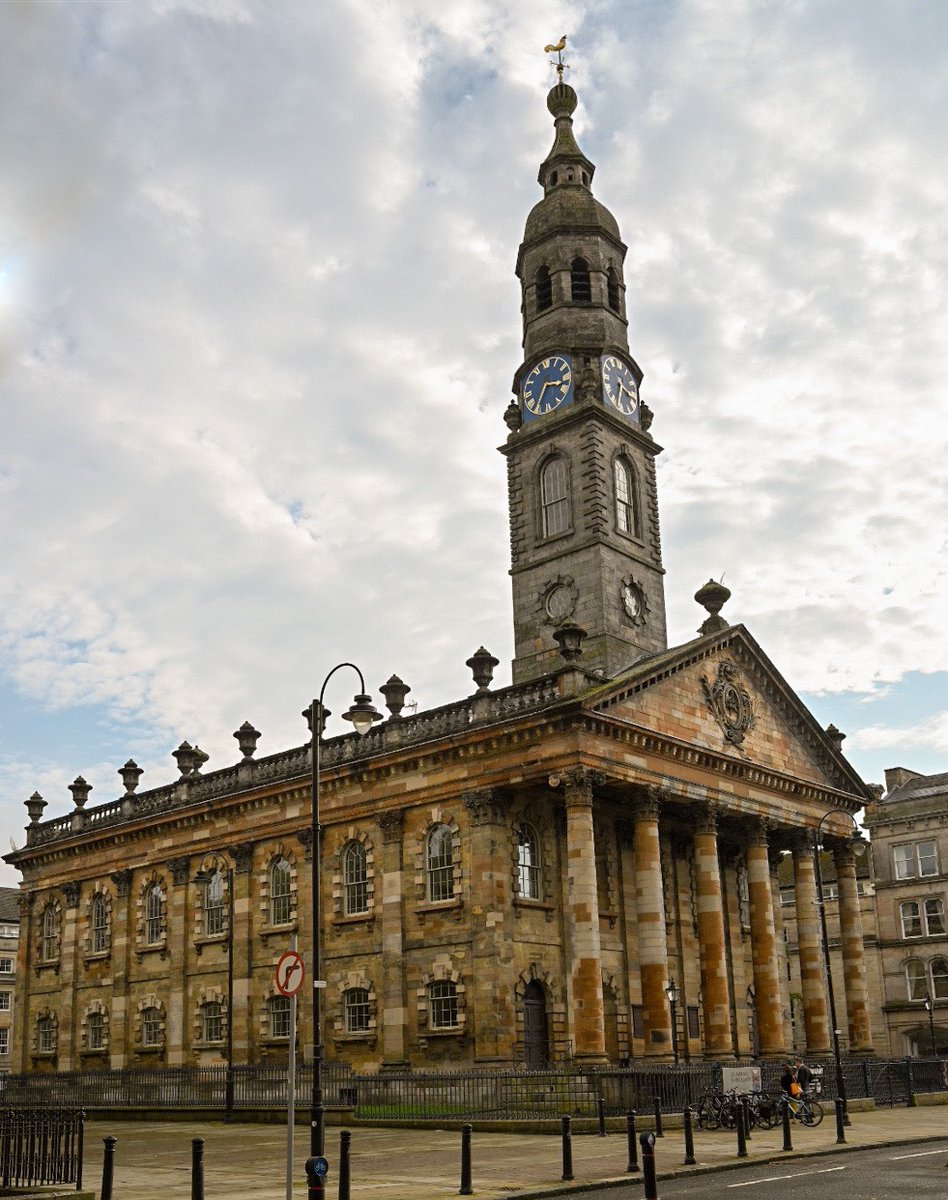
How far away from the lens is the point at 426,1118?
31.7 meters

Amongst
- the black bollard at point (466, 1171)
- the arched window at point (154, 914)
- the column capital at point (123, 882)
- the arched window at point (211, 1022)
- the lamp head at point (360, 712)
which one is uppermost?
Answer: the lamp head at point (360, 712)

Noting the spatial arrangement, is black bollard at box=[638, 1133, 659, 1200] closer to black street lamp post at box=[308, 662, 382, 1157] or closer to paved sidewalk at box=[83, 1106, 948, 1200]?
paved sidewalk at box=[83, 1106, 948, 1200]

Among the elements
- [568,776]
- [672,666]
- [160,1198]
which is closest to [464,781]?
[568,776]

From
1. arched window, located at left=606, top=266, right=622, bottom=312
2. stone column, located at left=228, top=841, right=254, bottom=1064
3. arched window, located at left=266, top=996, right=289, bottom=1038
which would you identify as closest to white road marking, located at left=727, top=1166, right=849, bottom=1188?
arched window, located at left=266, top=996, right=289, bottom=1038

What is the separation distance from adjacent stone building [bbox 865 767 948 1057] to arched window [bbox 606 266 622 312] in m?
27.6

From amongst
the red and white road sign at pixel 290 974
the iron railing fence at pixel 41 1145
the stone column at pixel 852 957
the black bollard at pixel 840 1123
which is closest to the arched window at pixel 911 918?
the stone column at pixel 852 957

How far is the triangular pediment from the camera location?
38.6 m

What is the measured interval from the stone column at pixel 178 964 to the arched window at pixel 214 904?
25.9 inches

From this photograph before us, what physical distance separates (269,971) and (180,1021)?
523 centimetres

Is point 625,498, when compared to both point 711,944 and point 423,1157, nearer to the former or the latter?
point 711,944

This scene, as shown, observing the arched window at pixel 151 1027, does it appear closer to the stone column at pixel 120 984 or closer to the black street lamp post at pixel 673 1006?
the stone column at pixel 120 984

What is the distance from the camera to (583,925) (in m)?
34.6

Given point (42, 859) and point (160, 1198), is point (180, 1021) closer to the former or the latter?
point (42, 859)

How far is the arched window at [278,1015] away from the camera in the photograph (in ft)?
→ 141
